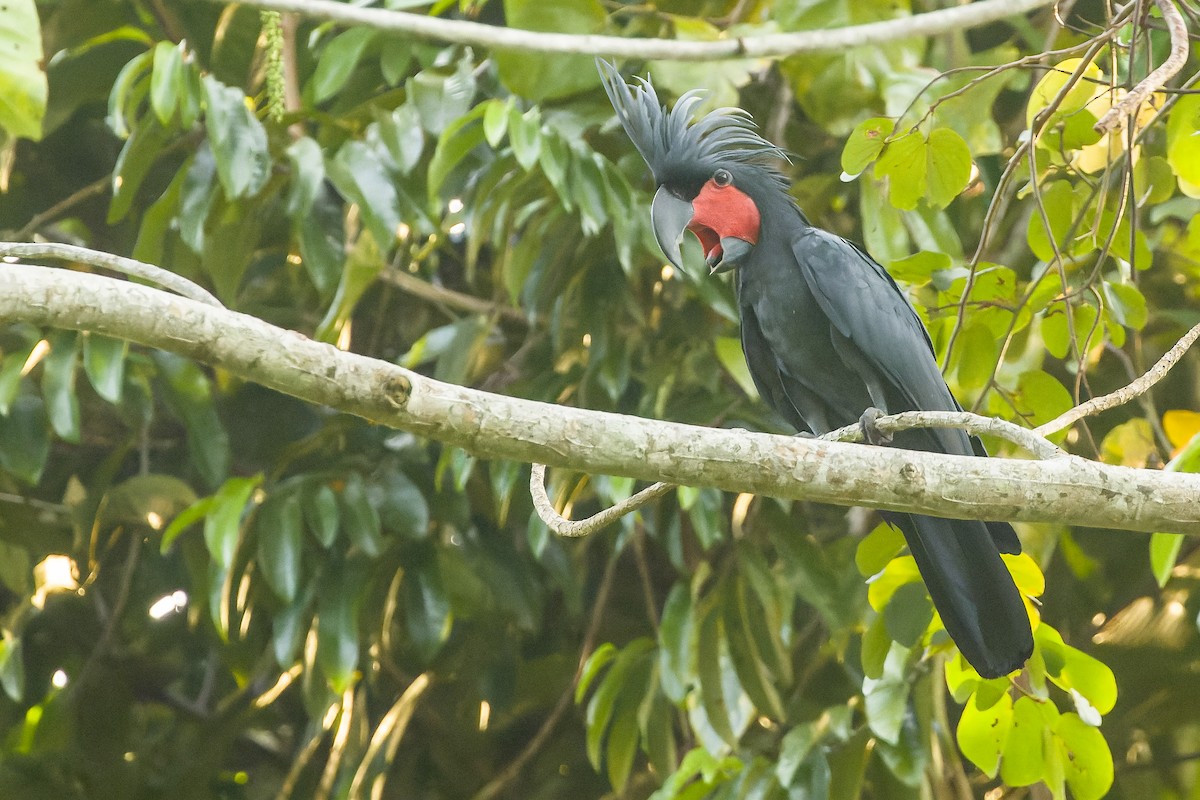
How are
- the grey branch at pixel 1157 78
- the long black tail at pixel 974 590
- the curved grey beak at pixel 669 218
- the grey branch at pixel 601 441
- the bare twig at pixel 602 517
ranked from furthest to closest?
1. the curved grey beak at pixel 669 218
2. the long black tail at pixel 974 590
3. the bare twig at pixel 602 517
4. the grey branch at pixel 1157 78
5. the grey branch at pixel 601 441

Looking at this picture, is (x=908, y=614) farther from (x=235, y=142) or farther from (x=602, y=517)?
(x=235, y=142)

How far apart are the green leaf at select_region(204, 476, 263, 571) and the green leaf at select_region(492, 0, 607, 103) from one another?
1.01 metres

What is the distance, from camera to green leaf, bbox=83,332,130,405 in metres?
2.26

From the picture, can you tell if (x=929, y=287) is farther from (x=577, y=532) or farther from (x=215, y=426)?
(x=215, y=426)

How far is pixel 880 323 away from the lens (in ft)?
6.50

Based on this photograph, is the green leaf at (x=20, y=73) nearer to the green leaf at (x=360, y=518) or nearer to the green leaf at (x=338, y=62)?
the green leaf at (x=338, y=62)

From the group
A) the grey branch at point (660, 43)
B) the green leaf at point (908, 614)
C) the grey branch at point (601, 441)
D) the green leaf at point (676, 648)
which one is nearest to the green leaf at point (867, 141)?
the grey branch at point (660, 43)

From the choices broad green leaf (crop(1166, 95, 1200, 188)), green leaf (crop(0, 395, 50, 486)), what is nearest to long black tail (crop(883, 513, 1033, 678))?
broad green leaf (crop(1166, 95, 1200, 188))

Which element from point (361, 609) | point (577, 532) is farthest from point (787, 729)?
point (577, 532)

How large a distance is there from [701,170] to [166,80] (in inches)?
40.9

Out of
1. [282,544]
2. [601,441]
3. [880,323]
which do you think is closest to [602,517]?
[601,441]

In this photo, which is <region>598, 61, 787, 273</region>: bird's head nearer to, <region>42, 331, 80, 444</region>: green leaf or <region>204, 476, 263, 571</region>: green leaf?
<region>204, 476, 263, 571</region>: green leaf

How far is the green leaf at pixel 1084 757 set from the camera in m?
1.69

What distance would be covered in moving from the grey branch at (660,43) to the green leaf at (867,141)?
0.12 metres
